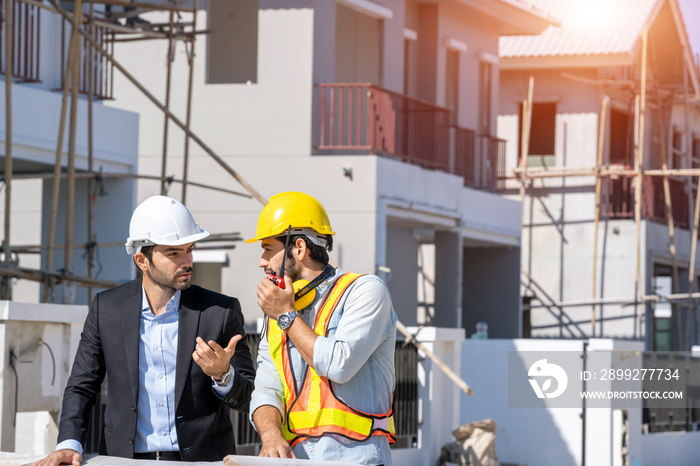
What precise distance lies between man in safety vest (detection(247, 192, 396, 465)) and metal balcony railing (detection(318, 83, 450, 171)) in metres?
11.5

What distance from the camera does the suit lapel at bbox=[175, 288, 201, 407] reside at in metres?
4.35

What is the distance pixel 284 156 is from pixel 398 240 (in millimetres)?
4408

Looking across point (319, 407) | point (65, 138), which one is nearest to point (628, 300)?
point (65, 138)

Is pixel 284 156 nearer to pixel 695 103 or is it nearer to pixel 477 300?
pixel 477 300

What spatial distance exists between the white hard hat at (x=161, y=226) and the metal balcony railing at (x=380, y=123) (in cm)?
1106

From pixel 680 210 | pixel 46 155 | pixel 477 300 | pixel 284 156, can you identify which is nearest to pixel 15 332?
pixel 46 155

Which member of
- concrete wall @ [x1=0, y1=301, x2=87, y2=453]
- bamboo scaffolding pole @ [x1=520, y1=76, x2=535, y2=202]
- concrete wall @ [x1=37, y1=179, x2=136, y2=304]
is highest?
bamboo scaffolding pole @ [x1=520, y1=76, x2=535, y2=202]

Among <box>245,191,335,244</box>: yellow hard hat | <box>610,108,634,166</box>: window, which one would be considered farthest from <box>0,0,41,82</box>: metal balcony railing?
<box>610,108,634,166</box>: window

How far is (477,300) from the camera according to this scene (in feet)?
71.2

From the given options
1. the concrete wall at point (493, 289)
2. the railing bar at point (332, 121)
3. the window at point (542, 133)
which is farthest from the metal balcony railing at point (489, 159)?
the railing bar at point (332, 121)

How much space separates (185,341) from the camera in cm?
439

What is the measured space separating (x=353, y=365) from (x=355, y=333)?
0.10m

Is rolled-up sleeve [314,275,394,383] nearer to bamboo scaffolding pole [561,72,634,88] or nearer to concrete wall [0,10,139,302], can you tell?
concrete wall [0,10,139,302]

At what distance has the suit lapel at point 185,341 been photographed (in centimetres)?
435
